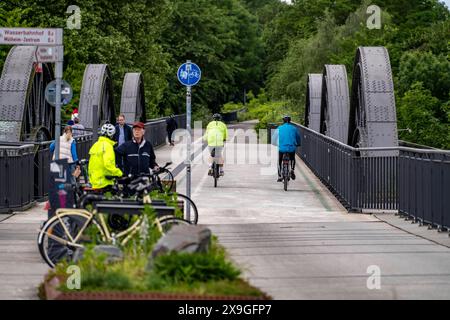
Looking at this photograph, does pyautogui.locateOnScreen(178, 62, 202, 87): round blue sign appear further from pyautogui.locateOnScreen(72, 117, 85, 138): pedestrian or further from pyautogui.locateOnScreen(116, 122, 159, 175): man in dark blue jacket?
pyautogui.locateOnScreen(72, 117, 85, 138): pedestrian

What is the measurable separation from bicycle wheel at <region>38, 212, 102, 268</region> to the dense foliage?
28.4m

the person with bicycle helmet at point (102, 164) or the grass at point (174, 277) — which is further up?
the person with bicycle helmet at point (102, 164)

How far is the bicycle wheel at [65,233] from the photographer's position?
1305 cm

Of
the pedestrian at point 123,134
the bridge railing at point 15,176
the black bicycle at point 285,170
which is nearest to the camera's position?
the bridge railing at point 15,176

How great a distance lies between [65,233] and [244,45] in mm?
106478

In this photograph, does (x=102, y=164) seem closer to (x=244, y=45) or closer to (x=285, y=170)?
(x=285, y=170)

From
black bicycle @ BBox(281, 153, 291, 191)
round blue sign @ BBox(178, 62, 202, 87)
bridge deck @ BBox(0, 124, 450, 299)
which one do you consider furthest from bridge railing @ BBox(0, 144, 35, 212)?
black bicycle @ BBox(281, 153, 291, 191)

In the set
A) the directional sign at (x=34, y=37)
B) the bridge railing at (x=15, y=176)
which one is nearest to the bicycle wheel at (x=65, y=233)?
the directional sign at (x=34, y=37)

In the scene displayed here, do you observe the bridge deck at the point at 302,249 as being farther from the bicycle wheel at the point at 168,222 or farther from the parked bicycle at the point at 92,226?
the bicycle wheel at the point at 168,222

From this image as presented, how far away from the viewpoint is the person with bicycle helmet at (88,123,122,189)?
15352 millimetres

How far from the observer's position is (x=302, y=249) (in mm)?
15633

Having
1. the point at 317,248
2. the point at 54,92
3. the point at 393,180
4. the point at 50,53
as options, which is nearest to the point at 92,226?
the point at 317,248

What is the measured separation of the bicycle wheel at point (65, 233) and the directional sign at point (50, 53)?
12.5 feet

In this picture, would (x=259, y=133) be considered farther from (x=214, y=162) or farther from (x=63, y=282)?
(x=63, y=282)
